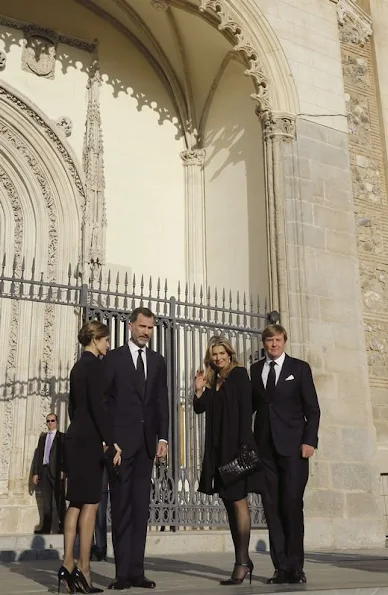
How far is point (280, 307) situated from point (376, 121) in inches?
181

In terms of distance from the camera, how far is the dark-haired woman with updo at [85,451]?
3938 mm

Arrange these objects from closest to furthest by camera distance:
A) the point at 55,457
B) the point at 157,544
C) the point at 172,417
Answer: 1. the point at 157,544
2. the point at 172,417
3. the point at 55,457

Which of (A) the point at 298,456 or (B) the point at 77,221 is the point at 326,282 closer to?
(B) the point at 77,221

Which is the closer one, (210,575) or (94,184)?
(210,575)

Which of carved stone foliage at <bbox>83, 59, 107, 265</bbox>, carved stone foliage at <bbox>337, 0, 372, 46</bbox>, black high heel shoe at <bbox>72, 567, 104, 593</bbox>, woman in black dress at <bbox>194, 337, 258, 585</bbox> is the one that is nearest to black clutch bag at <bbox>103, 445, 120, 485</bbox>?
black high heel shoe at <bbox>72, 567, 104, 593</bbox>

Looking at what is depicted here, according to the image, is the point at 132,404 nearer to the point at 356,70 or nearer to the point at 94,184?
the point at 94,184

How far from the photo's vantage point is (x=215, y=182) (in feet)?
38.5

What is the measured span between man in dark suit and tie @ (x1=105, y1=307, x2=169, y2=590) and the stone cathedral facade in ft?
14.5

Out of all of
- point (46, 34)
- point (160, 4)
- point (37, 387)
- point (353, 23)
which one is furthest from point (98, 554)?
point (353, 23)

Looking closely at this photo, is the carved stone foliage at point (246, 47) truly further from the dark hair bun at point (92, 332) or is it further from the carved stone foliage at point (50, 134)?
the dark hair bun at point (92, 332)

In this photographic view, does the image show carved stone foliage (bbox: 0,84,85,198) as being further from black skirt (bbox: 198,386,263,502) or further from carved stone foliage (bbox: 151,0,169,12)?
black skirt (bbox: 198,386,263,502)

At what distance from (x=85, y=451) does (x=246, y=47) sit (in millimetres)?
7796

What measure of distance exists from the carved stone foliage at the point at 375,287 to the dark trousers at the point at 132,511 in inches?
280

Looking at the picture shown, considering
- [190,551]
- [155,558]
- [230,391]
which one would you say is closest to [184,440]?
[190,551]
